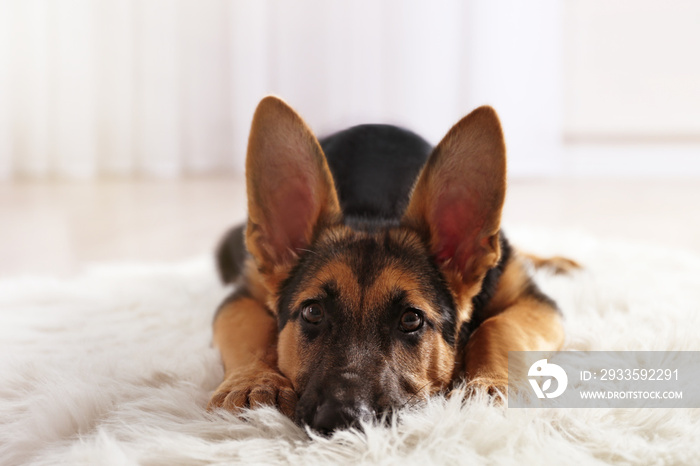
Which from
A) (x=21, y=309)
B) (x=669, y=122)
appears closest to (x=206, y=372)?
(x=21, y=309)

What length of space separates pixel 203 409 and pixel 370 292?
0.63 metres

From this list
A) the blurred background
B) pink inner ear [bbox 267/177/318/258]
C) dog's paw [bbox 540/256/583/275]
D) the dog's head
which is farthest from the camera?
the blurred background

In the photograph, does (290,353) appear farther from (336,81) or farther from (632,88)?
(632,88)

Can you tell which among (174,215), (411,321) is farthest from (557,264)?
(174,215)

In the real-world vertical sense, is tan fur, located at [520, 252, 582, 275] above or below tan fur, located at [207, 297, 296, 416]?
below

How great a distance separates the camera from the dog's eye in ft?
6.99

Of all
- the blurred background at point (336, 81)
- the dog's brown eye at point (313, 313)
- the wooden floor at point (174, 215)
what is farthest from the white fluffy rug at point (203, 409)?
the blurred background at point (336, 81)

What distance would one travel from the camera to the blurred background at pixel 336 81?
941 cm

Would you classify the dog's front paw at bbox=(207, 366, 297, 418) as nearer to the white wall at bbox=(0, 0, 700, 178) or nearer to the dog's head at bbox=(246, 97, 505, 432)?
the dog's head at bbox=(246, 97, 505, 432)

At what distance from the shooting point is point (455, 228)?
241 centimetres

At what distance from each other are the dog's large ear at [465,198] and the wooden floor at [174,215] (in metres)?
3.05

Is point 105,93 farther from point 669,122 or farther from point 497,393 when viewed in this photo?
point 497,393

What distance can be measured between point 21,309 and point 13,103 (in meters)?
7.56

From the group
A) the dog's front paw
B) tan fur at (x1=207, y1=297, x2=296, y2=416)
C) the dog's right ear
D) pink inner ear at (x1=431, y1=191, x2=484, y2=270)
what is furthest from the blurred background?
the dog's front paw
